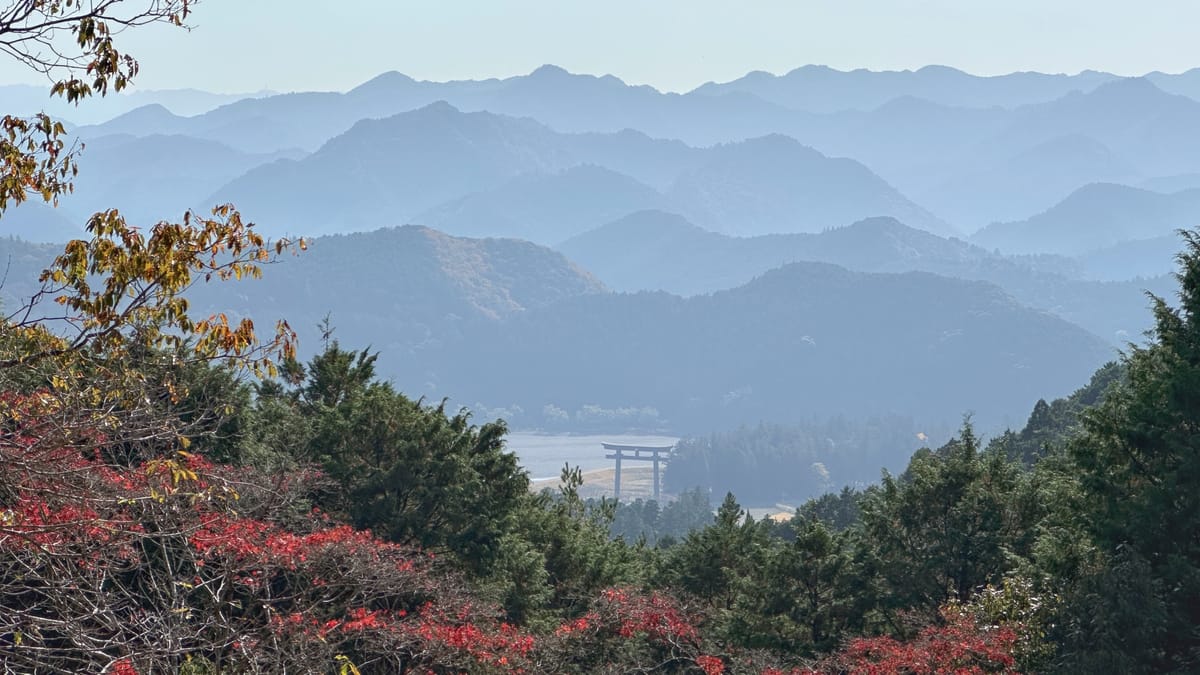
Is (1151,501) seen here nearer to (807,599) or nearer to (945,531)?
(945,531)

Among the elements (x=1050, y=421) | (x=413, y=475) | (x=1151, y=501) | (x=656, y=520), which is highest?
(x=1050, y=421)

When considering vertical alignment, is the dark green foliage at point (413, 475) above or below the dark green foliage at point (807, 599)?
above

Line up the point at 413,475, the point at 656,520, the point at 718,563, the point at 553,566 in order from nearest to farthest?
the point at 413,475, the point at 718,563, the point at 553,566, the point at 656,520

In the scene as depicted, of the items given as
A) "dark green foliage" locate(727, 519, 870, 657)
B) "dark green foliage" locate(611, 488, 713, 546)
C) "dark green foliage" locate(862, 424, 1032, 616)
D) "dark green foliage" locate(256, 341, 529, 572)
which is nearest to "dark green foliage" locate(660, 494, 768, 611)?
"dark green foliage" locate(727, 519, 870, 657)

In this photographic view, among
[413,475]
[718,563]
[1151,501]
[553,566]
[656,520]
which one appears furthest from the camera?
[656,520]

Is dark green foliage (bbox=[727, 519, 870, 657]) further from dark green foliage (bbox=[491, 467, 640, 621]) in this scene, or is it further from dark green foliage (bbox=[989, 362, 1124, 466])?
dark green foliage (bbox=[989, 362, 1124, 466])

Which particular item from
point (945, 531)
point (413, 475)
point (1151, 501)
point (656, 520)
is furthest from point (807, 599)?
point (656, 520)

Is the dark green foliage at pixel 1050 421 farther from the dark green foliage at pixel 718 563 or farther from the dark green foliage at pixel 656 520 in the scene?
the dark green foliage at pixel 656 520

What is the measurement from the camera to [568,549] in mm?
27688

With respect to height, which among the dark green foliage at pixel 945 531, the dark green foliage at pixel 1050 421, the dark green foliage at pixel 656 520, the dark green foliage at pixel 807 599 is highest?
the dark green foliage at pixel 1050 421

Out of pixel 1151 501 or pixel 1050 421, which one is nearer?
pixel 1151 501

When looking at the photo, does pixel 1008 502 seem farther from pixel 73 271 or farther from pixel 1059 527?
pixel 73 271

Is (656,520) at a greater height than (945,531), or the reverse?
(656,520)

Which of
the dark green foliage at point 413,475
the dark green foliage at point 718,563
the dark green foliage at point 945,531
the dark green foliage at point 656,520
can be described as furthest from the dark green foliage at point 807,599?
the dark green foliage at point 656,520
